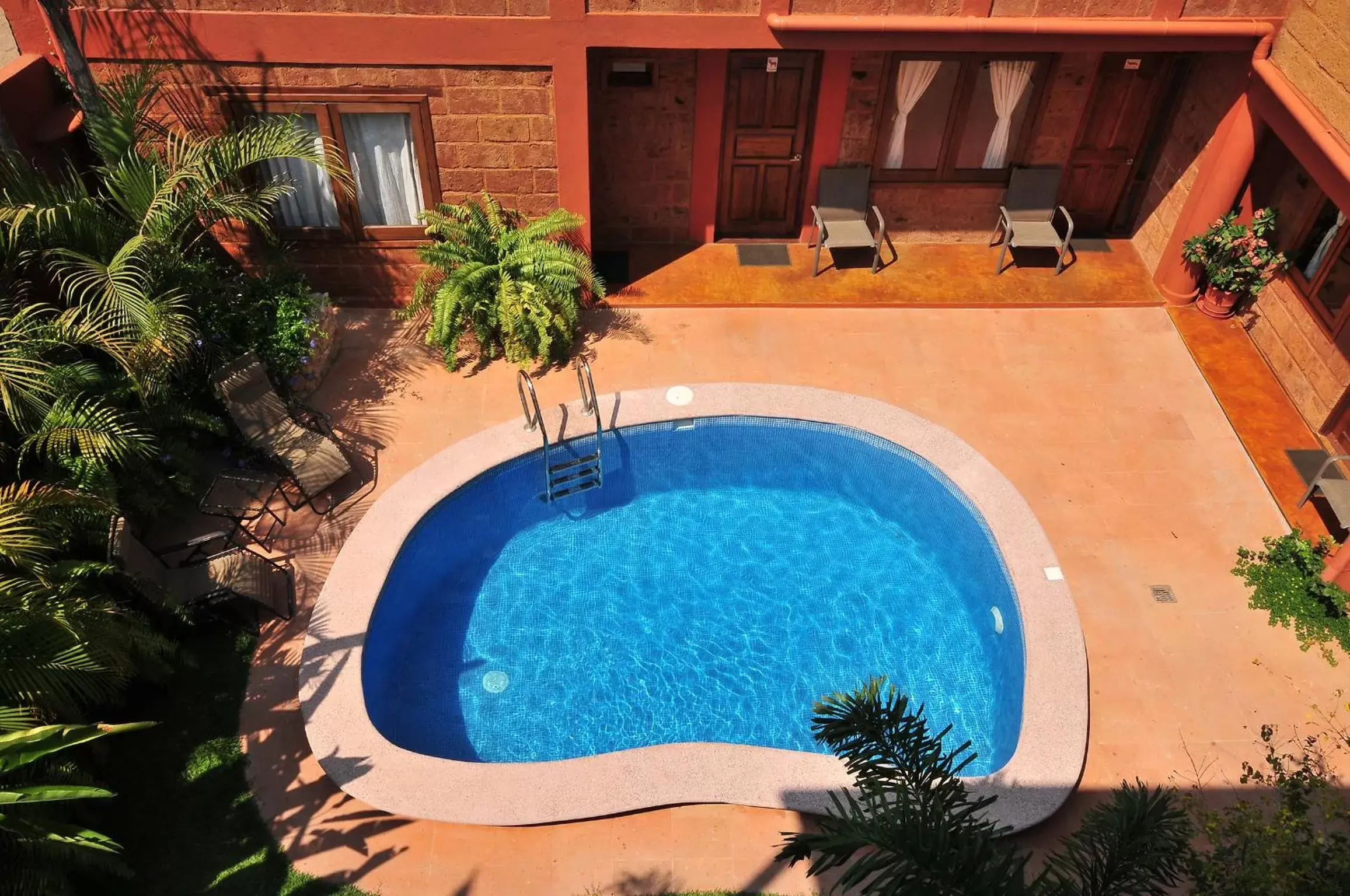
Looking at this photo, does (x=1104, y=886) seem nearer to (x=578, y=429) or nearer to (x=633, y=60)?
(x=578, y=429)

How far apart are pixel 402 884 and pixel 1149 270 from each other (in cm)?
1258

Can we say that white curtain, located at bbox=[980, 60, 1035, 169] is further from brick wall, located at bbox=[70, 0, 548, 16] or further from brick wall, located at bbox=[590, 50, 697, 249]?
brick wall, located at bbox=[70, 0, 548, 16]

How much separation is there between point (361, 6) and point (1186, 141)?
35.9 ft

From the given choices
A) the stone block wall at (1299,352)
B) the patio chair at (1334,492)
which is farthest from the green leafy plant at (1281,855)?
the stone block wall at (1299,352)

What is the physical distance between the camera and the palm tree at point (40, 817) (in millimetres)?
5258

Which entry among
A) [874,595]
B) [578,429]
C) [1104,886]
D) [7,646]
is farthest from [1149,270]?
[7,646]

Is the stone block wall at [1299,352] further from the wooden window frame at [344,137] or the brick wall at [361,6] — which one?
the wooden window frame at [344,137]

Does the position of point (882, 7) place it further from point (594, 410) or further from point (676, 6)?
point (594, 410)

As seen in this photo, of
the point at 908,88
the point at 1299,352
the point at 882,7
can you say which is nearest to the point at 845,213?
the point at 908,88

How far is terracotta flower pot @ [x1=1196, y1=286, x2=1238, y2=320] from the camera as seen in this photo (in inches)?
500

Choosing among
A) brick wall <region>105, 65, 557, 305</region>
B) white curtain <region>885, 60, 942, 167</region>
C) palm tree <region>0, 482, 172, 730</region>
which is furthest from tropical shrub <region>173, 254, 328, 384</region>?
white curtain <region>885, 60, 942, 167</region>

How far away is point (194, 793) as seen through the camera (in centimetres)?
784

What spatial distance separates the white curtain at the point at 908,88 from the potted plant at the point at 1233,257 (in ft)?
13.6

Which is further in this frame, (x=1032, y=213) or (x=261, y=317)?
(x=1032, y=213)
